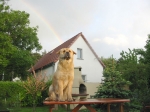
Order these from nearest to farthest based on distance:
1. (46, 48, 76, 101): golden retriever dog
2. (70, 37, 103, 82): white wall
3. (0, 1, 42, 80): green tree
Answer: (46, 48, 76, 101): golden retriever dog
(70, 37, 103, 82): white wall
(0, 1, 42, 80): green tree

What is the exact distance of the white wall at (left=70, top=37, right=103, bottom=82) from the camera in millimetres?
20969

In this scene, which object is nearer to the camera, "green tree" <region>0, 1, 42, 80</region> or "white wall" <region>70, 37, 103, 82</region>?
"white wall" <region>70, 37, 103, 82</region>

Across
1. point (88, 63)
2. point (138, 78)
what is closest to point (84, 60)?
point (88, 63)

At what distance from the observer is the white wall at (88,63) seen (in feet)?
68.8

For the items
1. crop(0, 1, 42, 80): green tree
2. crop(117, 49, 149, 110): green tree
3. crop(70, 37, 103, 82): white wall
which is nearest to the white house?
crop(70, 37, 103, 82): white wall

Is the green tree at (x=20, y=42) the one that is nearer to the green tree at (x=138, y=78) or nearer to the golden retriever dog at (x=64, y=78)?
the green tree at (x=138, y=78)

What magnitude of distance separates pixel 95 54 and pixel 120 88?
1178 cm

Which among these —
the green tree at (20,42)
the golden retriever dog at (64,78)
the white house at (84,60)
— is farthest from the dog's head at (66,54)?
the green tree at (20,42)

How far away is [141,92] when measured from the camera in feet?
40.8

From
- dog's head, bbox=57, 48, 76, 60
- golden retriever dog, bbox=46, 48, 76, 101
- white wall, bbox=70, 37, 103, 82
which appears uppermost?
white wall, bbox=70, 37, 103, 82

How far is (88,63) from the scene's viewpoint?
21.5 meters

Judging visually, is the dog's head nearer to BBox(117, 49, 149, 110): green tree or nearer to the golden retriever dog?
the golden retriever dog

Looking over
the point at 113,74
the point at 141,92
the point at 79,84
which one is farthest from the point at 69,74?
the point at 141,92

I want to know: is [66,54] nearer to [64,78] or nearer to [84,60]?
[64,78]
